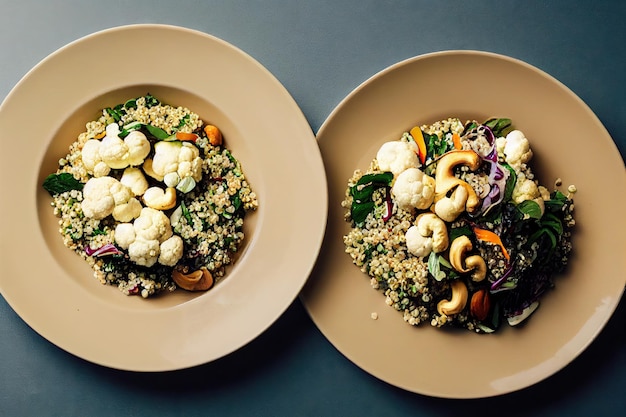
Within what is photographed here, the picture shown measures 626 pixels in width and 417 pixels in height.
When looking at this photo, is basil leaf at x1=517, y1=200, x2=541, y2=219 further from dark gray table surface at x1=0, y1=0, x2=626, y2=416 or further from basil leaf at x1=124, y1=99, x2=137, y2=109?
basil leaf at x1=124, y1=99, x2=137, y2=109

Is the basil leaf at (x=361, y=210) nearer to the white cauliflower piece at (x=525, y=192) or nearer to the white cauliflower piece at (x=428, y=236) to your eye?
the white cauliflower piece at (x=428, y=236)

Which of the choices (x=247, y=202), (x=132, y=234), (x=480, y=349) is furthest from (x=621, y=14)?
(x=132, y=234)

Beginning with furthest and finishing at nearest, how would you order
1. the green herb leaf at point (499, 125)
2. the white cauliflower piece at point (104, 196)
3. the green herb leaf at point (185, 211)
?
the green herb leaf at point (499, 125) → the green herb leaf at point (185, 211) → the white cauliflower piece at point (104, 196)

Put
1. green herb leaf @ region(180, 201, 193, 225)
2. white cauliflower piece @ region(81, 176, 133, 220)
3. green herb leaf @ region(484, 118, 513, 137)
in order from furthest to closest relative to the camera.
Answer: green herb leaf @ region(484, 118, 513, 137), green herb leaf @ region(180, 201, 193, 225), white cauliflower piece @ region(81, 176, 133, 220)

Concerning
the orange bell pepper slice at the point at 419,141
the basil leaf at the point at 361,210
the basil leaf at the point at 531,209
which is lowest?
the basil leaf at the point at 361,210

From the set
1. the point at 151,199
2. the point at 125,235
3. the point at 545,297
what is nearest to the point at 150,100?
the point at 151,199

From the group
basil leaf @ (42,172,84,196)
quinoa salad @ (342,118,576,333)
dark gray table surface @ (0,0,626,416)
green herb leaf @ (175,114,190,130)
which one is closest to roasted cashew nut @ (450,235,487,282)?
quinoa salad @ (342,118,576,333)

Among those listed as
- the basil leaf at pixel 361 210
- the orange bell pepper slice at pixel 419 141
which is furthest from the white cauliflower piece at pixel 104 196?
the orange bell pepper slice at pixel 419 141
